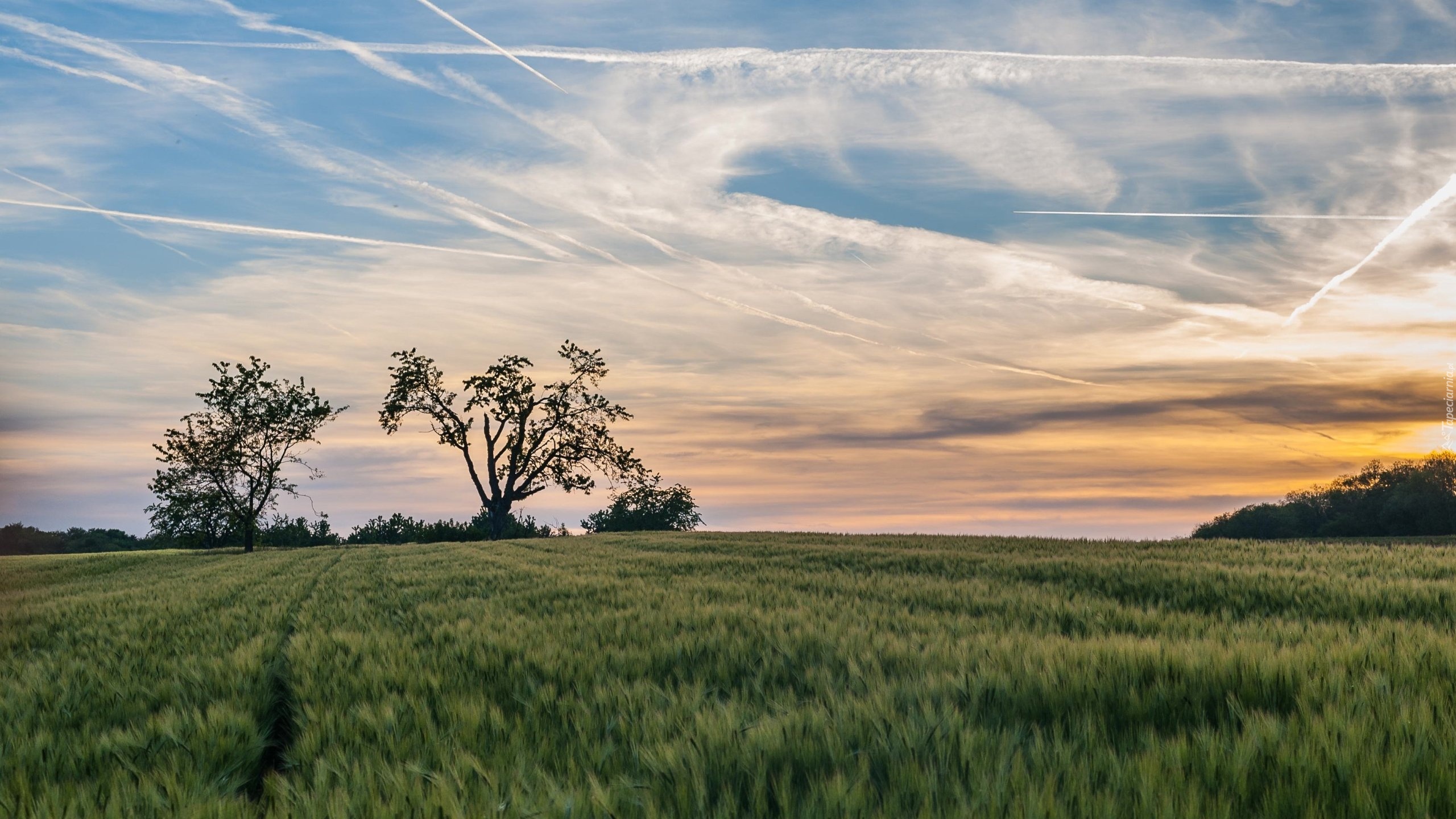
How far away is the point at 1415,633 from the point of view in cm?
558

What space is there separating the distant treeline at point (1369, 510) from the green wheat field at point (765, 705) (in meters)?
46.5

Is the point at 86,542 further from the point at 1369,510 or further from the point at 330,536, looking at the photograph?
the point at 1369,510

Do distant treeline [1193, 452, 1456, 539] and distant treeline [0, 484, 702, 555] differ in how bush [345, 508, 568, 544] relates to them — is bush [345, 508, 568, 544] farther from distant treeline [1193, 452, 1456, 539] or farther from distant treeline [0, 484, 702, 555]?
distant treeline [1193, 452, 1456, 539]

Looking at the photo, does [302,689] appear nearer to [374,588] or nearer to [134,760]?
[134,760]

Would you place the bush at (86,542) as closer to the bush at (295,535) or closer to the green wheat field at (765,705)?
the bush at (295,535)

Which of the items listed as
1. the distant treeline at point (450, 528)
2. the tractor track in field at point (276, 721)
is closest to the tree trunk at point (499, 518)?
the distant treeline at point (450, 528)

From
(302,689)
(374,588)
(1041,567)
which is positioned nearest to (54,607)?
(374,588)

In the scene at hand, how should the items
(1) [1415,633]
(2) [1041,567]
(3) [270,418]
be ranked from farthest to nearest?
(3) [270,418], (2) [1041,567], (1) [1415,633]

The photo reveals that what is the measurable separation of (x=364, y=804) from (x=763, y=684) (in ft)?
8.30

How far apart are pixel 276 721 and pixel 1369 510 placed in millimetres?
68132

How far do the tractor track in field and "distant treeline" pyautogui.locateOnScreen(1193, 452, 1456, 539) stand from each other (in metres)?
50.4

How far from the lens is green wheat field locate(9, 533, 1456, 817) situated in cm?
281

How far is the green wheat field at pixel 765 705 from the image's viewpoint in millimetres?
2812

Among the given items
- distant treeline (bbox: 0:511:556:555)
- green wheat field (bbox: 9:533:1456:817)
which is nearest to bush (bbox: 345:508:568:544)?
distant treeline (bbox: 0:511:556:555)
